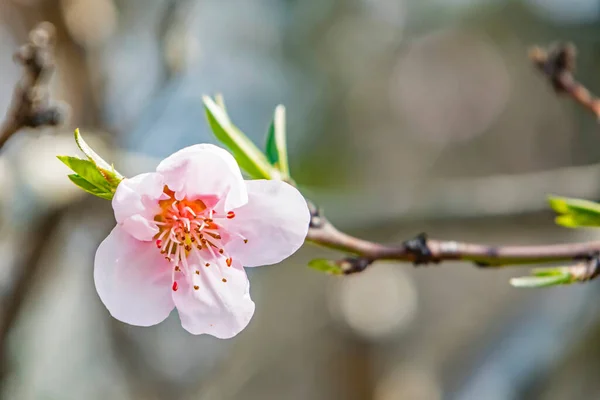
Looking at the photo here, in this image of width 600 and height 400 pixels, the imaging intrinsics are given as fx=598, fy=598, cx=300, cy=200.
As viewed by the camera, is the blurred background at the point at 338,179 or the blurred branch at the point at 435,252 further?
the blurred background at the point at 338,179

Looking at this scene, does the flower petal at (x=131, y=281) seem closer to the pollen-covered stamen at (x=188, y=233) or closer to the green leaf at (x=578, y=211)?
the pollen-covered stamen at (x=188, y=233)

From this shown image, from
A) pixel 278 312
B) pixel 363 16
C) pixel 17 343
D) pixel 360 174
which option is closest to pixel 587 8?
pixel 363 16

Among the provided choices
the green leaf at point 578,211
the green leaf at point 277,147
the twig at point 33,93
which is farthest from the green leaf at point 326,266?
the twig at point 33,93

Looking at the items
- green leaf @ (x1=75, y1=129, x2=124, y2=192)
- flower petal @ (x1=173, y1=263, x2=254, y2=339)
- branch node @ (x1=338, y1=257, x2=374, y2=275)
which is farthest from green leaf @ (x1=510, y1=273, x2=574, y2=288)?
green leaf @ (x1=75, y1=129, x2=124, y2=192)

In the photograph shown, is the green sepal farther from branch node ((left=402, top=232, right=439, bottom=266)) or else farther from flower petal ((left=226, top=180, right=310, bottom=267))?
flower petal ((left=226, top=180, right=310, bottom=267))

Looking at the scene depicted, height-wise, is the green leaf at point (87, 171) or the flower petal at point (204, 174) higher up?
the green leaf at point (87, 171)

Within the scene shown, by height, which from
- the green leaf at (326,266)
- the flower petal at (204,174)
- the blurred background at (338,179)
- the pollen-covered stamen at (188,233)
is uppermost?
the flower petal at (204,174)

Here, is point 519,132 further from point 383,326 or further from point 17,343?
point 17,343
